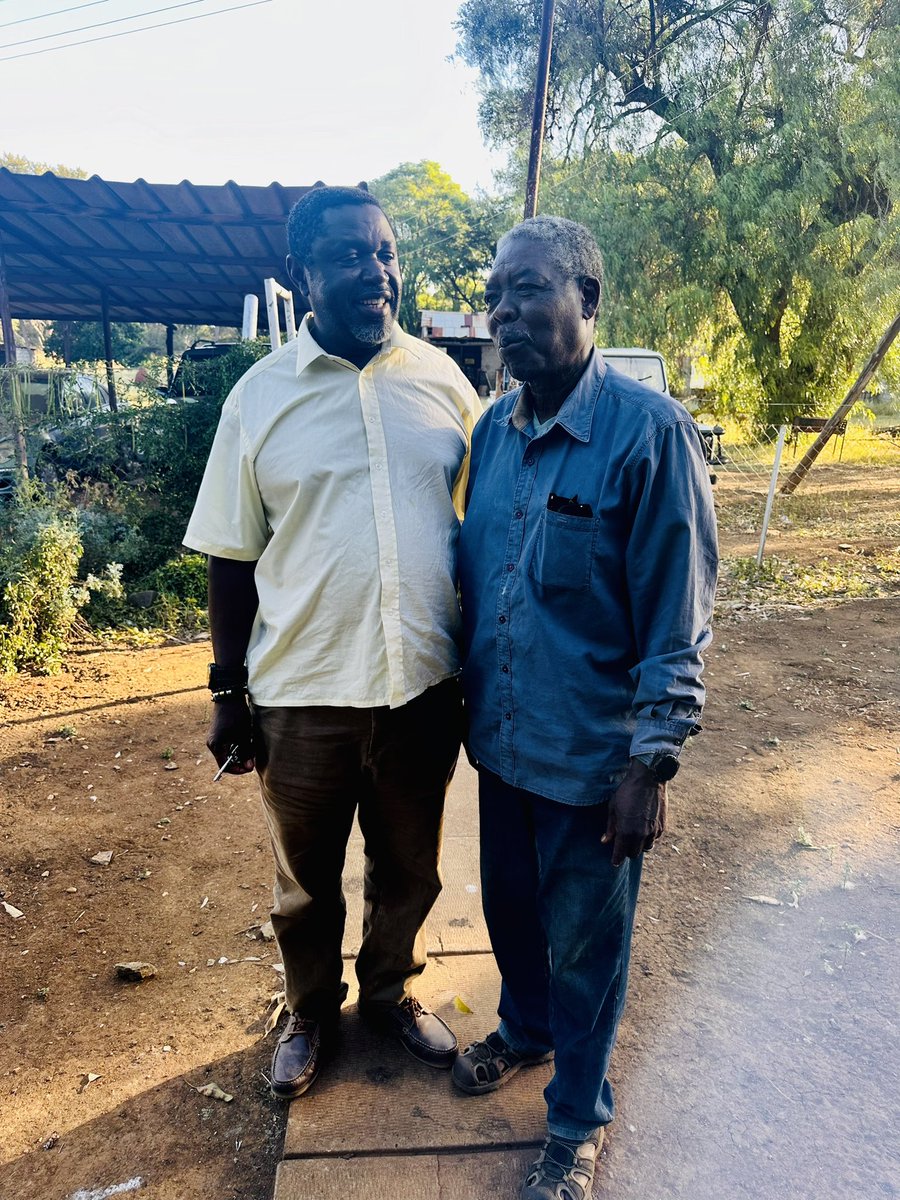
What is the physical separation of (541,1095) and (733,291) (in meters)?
13.4

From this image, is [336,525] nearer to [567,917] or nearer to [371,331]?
[371,331]

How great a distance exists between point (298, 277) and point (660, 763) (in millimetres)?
1403

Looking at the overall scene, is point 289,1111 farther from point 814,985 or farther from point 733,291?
point 733,291

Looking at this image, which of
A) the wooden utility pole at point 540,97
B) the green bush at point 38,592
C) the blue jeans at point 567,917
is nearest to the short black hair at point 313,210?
the blue jeans at point 567,917

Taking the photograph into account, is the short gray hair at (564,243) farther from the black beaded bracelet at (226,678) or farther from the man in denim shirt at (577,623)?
the black beaded bracelet at (226,678)

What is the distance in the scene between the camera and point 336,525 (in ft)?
5.82

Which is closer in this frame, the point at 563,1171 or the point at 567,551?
the point at 567,551

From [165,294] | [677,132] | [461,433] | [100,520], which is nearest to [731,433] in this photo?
[677,132]

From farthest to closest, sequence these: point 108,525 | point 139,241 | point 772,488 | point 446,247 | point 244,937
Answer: point 446,247, point 139,241, point 772,488, point 108,525, point 244,937

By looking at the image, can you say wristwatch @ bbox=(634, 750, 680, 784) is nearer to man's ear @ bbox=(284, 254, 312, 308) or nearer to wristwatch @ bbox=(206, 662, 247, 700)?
wristwatch @ bbox=(206, 662, 247, 700)

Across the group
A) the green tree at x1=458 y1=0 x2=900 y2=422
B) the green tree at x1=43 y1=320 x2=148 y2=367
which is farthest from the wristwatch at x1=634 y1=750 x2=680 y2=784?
the green tree at x1=43 y1=320 x2=148 y2=367

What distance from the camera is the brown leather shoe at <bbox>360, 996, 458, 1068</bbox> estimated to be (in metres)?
2.10

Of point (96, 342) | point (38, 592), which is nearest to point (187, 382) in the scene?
point (38, 592)

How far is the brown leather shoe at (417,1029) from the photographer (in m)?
2.10
